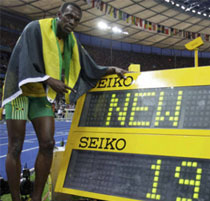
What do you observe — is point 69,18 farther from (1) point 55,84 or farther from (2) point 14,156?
(2) point 14,156

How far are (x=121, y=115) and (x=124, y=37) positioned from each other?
22631mm

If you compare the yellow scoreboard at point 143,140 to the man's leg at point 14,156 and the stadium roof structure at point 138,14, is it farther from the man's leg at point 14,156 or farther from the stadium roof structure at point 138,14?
the stadium roof structure at point 138,14

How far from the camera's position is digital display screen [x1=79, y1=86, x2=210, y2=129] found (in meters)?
1.63

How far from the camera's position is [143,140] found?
5.60 ft

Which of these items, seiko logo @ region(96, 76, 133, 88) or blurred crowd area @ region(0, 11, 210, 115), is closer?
seiko logo @ region(96, 76, 133, 88)

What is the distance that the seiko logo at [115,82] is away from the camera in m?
2.01

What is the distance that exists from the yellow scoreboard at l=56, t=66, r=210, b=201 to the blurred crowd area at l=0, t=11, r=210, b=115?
16609 millimetres

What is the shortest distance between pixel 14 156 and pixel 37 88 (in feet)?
1.66

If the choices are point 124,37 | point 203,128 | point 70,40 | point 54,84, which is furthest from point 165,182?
point 124,37

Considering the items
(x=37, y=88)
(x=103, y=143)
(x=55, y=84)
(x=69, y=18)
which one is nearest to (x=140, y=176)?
(x=103, y=143)

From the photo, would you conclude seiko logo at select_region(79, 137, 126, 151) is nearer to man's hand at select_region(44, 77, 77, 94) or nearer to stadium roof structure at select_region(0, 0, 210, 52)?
man's hand at select_region(44, 77, 77, 94)

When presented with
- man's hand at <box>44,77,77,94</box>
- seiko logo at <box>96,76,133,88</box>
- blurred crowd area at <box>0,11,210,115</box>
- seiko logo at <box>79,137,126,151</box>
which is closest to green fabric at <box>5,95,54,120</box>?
man's hand at <box>44,77,77,94</box>

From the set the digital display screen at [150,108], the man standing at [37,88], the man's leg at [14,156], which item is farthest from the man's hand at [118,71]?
the man's leg at [14,156]

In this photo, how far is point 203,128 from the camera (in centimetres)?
155
